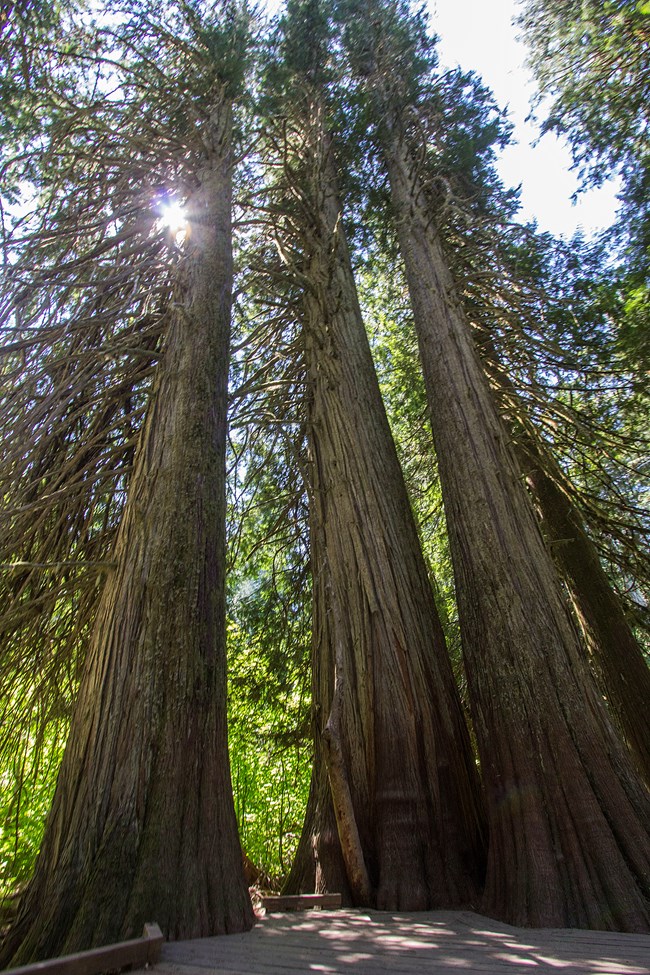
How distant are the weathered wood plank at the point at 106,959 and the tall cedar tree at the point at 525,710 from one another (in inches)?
65.6

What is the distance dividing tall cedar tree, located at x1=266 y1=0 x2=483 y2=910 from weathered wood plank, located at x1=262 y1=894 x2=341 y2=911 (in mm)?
146

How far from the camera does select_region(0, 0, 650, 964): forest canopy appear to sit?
2.60m

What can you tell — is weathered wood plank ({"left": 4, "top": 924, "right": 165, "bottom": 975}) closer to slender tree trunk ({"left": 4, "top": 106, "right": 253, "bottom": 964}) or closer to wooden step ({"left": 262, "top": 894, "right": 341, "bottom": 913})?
slender tree trunk ({"left": 4, "top": 106, "right": 253, "bottom": 964})

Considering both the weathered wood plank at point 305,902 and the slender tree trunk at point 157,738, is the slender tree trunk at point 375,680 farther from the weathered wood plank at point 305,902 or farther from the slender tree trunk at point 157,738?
the slender tree trunk at point 157,738

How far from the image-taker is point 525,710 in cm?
316

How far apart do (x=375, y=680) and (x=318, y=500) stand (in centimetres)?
158

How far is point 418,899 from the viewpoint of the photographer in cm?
295

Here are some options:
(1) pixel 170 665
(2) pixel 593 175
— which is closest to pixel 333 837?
(1) pixel 170 665

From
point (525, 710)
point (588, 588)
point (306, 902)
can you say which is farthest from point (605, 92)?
point (306, 902)

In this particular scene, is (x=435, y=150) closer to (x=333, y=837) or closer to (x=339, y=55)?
(x=339, y=55)

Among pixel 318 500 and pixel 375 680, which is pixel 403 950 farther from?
pixel 318 500

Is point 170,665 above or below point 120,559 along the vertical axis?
below

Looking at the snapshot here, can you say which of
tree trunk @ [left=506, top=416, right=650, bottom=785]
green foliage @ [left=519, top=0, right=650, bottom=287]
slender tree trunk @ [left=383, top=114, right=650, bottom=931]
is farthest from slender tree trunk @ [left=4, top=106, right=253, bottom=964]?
green foliage @ [left=519, top=0, right=650, bottom=287]

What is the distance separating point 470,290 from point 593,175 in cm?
182
